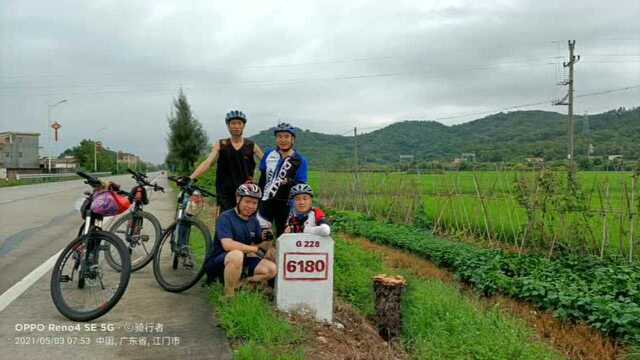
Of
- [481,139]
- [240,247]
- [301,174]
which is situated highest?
[481,139]

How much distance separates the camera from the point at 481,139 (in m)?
27.1

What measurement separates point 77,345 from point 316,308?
189 cm

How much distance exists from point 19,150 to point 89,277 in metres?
68.7

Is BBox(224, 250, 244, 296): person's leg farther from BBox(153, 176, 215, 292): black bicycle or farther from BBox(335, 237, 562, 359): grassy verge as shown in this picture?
BBox(335, 237, 562, 359): grassy verge

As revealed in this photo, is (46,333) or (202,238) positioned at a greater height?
(202,238)

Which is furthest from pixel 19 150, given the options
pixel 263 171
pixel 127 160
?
pixel 127 160

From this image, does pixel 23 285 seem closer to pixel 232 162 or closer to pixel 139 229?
pixel 139 229

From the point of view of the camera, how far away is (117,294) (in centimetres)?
439

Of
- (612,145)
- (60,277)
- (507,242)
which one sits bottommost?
(507,242)

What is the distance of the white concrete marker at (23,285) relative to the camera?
5.09 meters

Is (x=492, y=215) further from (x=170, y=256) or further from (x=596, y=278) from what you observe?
(x=170, y=256)

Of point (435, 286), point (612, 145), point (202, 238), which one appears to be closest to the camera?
point (202, 238)

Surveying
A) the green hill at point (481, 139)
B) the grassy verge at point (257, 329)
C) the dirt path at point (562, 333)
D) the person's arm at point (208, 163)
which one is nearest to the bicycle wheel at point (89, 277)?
the grassy verge at point (257, 329)

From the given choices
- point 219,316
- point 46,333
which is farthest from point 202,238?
point 46,333
